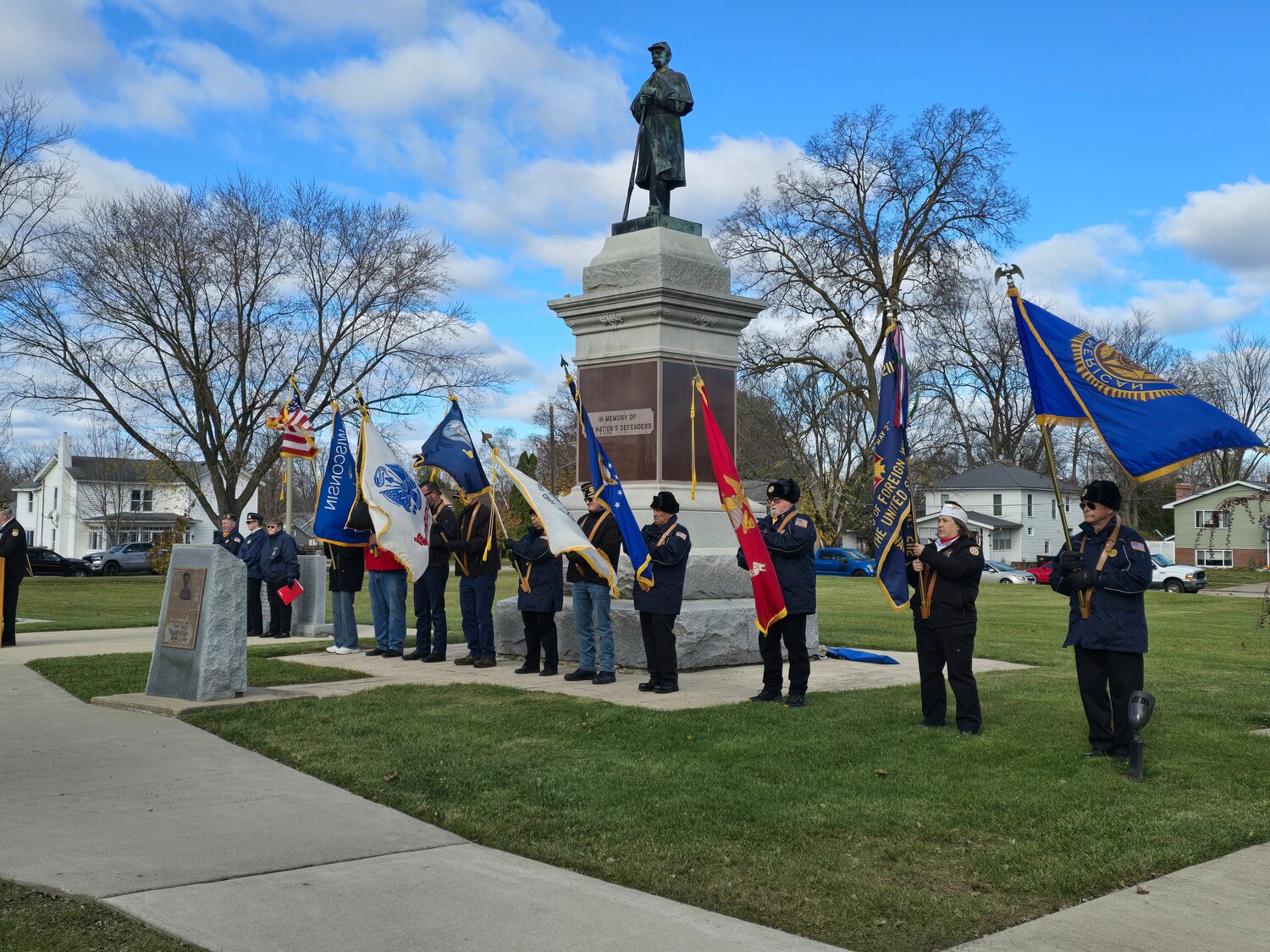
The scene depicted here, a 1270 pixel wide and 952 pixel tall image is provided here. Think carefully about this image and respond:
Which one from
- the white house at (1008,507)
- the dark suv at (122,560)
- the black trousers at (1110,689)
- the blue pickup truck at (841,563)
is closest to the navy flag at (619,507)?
the black trousers at (1110,689)

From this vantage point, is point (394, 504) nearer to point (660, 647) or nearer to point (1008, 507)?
point (660, 647)

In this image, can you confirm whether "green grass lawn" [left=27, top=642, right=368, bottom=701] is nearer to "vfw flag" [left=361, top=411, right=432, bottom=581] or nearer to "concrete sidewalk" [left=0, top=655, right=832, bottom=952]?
"vfw flag" [left=361, top=411, right=432, bottom=581]

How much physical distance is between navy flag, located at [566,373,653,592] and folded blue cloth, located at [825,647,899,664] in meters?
3.54

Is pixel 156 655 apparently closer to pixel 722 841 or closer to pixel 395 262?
pixel 722 841

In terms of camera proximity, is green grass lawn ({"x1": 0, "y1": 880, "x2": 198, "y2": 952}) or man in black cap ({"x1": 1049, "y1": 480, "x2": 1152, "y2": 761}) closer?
green grass lawn ({"x1": 0, "y1": 880, "x2": 198, "y2": 952})

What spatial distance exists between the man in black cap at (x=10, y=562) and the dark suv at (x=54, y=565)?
4136cm

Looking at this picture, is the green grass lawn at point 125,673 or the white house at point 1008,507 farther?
the white house at point 1008,507

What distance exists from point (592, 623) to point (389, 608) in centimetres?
339

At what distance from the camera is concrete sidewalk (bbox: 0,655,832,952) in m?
4.28

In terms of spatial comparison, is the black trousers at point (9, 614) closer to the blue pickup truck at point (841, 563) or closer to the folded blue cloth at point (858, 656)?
the folded blue cloth at point (858, 656)

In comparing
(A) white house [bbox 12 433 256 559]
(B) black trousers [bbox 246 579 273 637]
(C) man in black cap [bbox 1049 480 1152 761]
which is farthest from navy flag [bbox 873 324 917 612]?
(A) white house [bbox 12 433 256 559]

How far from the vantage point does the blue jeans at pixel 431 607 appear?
1287 centimetres

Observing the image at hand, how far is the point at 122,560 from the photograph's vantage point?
192 feet

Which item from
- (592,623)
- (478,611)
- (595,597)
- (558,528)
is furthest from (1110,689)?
(478,611)
